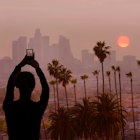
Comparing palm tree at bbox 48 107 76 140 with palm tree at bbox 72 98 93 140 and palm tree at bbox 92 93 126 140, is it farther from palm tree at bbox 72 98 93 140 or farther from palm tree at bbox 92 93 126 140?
palm tree at bbox 92 93 126 140

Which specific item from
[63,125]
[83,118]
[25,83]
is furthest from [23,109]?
[63,125]

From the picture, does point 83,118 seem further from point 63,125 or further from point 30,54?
point 30,54

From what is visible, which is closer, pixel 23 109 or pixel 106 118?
pixel 23 109

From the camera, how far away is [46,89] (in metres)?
6.80

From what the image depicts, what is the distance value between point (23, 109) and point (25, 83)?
1.56 feet

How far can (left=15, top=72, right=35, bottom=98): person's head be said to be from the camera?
647cm

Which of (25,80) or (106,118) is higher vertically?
(25,80)

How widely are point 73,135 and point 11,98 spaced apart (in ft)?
195

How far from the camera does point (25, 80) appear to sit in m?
6.52

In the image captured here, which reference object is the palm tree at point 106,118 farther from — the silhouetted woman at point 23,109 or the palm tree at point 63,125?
the silhouetted woman at point 23,109

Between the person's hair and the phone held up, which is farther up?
the phone held up

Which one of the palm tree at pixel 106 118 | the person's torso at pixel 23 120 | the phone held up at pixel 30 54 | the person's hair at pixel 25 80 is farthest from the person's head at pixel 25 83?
the palm tree at pixel 106 118

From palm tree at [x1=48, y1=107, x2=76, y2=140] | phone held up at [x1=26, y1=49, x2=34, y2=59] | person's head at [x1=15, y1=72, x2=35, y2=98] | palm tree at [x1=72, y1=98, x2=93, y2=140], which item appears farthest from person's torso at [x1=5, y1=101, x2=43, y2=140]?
palm tree at [x1=48, y1=107, x2=76, y2=140]

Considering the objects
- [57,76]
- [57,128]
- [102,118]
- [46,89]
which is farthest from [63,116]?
[46,89]
